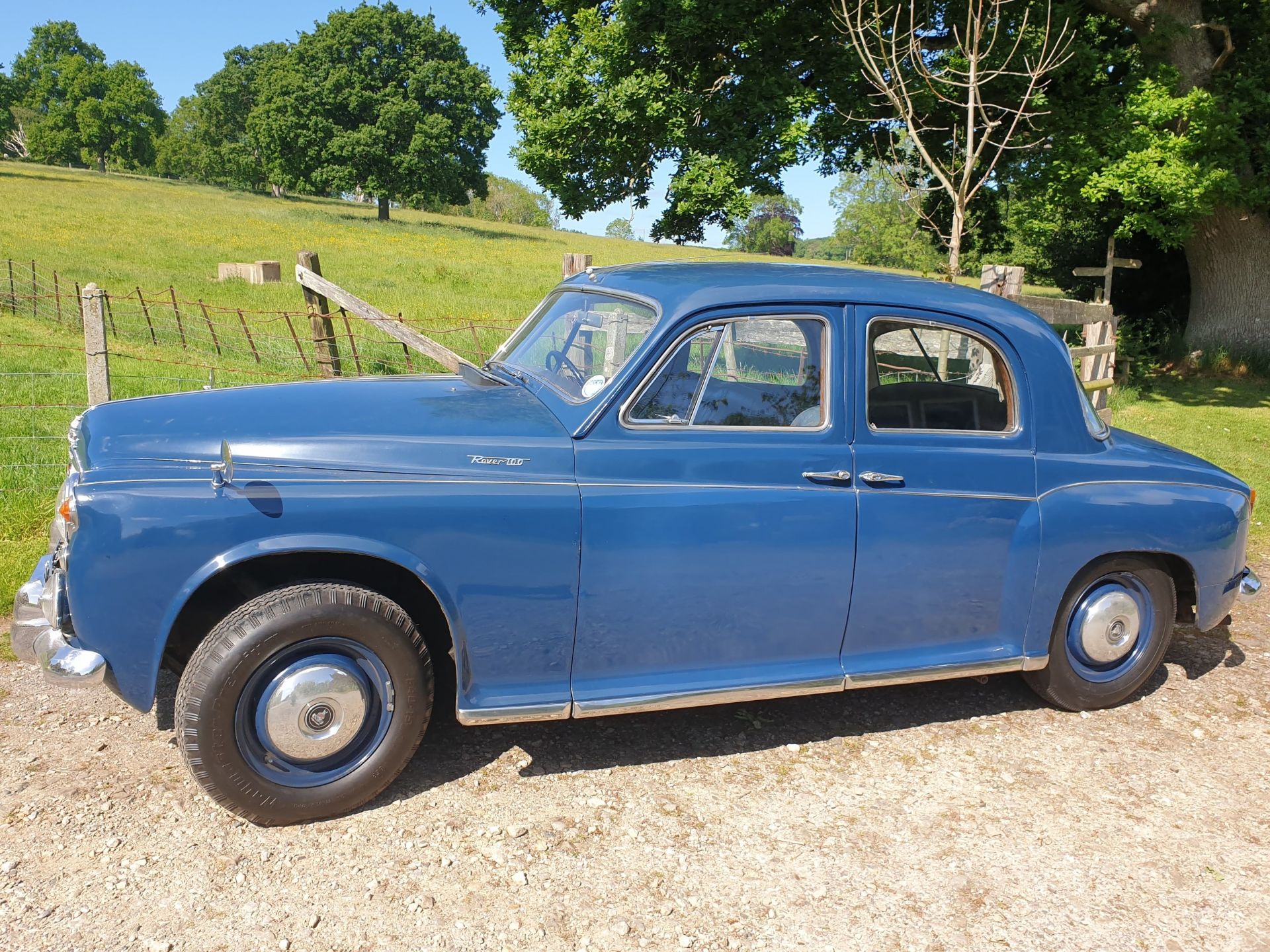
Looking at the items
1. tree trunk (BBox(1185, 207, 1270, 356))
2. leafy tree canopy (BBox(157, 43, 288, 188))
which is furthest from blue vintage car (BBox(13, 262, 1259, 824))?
leafy tree canopy (BBox(157, 43, 288, 188))

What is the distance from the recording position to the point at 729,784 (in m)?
3.94

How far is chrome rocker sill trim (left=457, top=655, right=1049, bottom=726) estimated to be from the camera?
3639 millimetres

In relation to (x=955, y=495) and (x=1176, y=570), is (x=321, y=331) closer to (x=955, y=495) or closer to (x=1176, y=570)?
(x=955, y=495)

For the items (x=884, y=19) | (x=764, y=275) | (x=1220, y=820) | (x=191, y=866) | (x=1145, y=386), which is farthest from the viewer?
(x=1145, y=386)

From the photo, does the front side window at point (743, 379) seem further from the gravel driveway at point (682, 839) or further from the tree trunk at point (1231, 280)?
the tree trunk at point (1231, 280)

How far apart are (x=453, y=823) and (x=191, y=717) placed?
970mm

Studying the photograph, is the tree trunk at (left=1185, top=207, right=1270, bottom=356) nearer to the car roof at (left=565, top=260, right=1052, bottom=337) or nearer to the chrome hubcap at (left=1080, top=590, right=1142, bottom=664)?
the chrome hubcap at (left=1080, top=590, right=1142, bottom=664)

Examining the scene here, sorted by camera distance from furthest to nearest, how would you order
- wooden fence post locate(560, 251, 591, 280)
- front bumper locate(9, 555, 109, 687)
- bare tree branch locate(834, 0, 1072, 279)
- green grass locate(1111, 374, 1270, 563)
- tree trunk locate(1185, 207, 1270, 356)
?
tree trunk locate(1185, 207, 1270, 356) → bare tree branch locate(834, 0, 1072, 279) → green grass locate(1111, 374, 1270, 563) → wooden fence post locate(560, 251, 591, 280) → front bumper locate(9, 555, 109, 687)

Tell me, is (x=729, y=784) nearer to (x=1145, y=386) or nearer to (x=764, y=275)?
(x=764, y=275)

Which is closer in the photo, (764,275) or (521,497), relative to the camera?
(521,497)

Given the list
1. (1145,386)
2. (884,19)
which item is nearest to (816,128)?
(884,19)

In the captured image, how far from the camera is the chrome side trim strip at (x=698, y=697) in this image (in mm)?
3717

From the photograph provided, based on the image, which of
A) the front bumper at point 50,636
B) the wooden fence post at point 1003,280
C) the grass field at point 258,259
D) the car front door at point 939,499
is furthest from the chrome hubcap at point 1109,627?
the wooden fence post at point 1003,280

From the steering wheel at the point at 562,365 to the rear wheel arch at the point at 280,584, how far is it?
1025 mm
